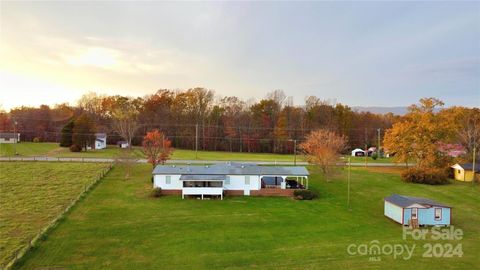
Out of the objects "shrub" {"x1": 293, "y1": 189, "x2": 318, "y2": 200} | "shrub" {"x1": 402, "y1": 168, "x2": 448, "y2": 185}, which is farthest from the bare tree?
"shrub" {"x1": 402, "y1": 168, "x2": 448, "y2": 185}

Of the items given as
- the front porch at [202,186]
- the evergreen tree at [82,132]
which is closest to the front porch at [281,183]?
the front porch at [202,186]

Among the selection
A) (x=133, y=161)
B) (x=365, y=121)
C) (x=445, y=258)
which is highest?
(x=365, y=121)

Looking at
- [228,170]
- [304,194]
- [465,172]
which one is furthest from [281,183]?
[465,172]

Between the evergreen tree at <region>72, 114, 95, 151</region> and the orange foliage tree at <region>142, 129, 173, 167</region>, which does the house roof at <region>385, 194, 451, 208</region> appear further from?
the evergreen tree at <region>72, 114, 95, 151</region>

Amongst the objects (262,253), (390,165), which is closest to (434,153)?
(390,165)

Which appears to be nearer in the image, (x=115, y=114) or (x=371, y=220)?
(x=371, y=220)

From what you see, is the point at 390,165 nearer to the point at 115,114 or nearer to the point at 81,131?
the point at 81,131

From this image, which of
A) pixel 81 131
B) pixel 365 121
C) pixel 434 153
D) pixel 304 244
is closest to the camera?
pixel 304 244
